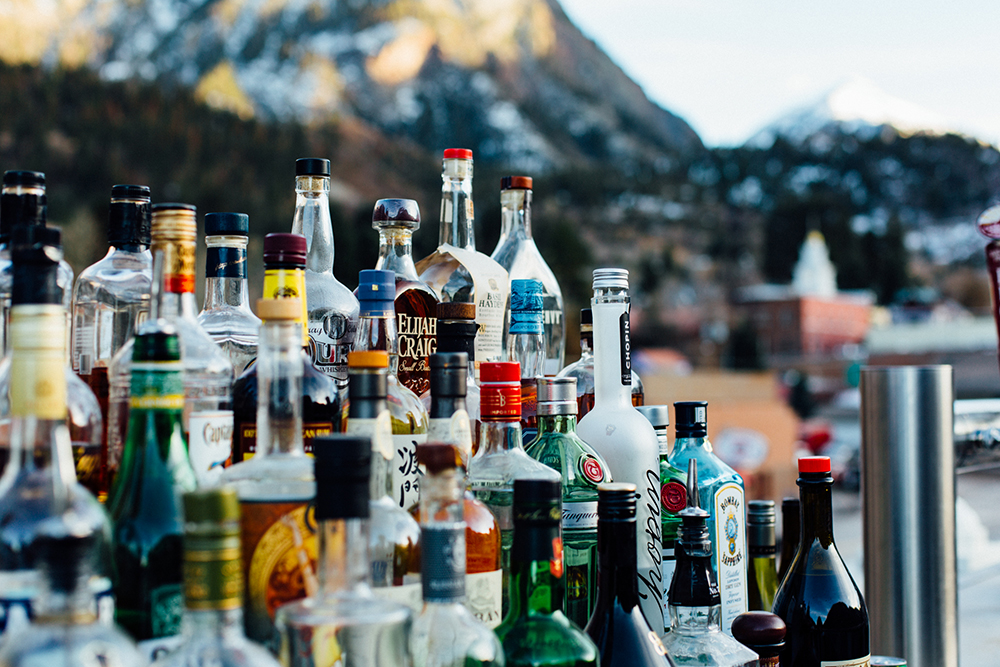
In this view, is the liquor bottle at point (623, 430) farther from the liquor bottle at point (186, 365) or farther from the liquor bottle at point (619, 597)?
the liquor bottle at point (186, 365)

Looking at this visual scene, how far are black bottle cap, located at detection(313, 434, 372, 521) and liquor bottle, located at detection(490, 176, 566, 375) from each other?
56 centimetres

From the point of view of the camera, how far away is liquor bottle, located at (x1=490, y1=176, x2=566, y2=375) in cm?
113

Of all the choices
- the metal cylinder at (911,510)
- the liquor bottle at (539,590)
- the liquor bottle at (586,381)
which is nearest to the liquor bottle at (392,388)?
the liquor bottle at (539,590)

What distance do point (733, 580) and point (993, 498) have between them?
16.5m

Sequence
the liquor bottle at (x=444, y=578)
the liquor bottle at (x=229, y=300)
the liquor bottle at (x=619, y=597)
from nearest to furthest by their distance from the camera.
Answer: the liquor bottle at (x=444, y=578), the liquor bottle at (x=619, y=597), the liquor bottle at (x=229, y=300)

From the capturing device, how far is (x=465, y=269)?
1010 millimetres

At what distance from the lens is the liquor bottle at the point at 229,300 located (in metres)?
0.88

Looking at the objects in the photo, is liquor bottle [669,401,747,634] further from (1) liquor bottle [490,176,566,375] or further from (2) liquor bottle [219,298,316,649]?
(2) liquor bottle [219,298,316,649]

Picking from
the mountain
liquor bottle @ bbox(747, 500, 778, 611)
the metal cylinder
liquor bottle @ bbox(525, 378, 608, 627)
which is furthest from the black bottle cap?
the mountain

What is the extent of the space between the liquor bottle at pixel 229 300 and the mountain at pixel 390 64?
79.4 metres

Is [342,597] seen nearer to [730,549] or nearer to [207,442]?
[207,442]

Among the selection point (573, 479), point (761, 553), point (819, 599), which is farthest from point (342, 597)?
point (761, 553)

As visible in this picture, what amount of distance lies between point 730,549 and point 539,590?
347 millimetres

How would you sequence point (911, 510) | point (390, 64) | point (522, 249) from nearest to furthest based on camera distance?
1. point (522, 249)
2. point (911, 510)
3. point (390, 64)
